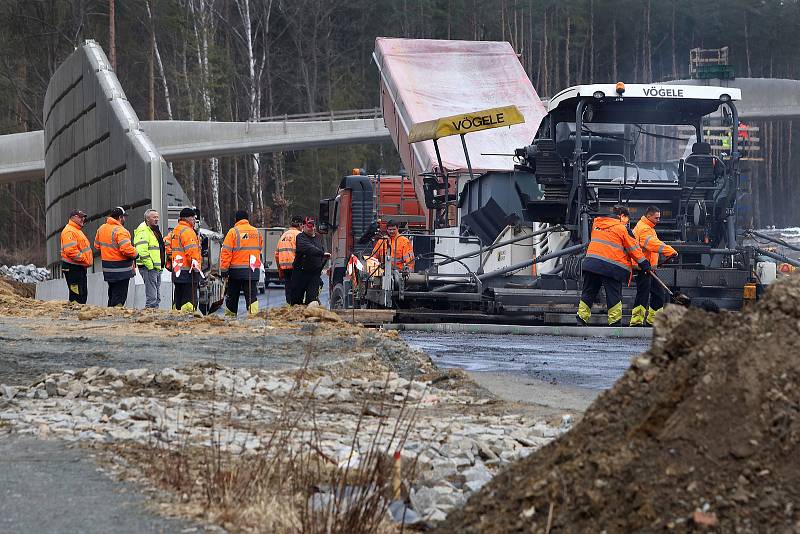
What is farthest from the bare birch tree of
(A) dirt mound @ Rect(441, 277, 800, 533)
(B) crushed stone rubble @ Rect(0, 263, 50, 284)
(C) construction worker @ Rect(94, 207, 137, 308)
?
(A) dirt mound @ Rect(441, 277, 800, 533)

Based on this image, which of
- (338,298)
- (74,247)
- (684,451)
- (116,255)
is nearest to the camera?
(684,451)

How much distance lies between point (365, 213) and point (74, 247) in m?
5.54

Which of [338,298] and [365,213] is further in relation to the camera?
[365,213]

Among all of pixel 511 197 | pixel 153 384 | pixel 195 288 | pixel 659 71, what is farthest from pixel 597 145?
pixel 659 71

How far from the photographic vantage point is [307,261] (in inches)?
677

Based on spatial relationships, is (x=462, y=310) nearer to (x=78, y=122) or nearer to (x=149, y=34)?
(x=78, y=122)

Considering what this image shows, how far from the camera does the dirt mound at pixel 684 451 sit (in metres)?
3.54

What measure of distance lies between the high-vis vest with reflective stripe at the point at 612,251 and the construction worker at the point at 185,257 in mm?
5341

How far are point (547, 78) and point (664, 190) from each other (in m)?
51.8

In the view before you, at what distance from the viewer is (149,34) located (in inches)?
2263

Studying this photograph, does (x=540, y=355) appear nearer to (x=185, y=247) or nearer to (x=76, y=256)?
(x=185, y=247)

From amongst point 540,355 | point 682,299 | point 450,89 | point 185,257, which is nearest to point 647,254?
point 682,299

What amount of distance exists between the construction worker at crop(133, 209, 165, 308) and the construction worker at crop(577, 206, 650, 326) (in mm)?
5737

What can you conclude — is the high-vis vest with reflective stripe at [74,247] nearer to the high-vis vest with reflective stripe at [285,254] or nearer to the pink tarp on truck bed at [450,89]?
the high-vis vest with reflective stripe at [285,254]
